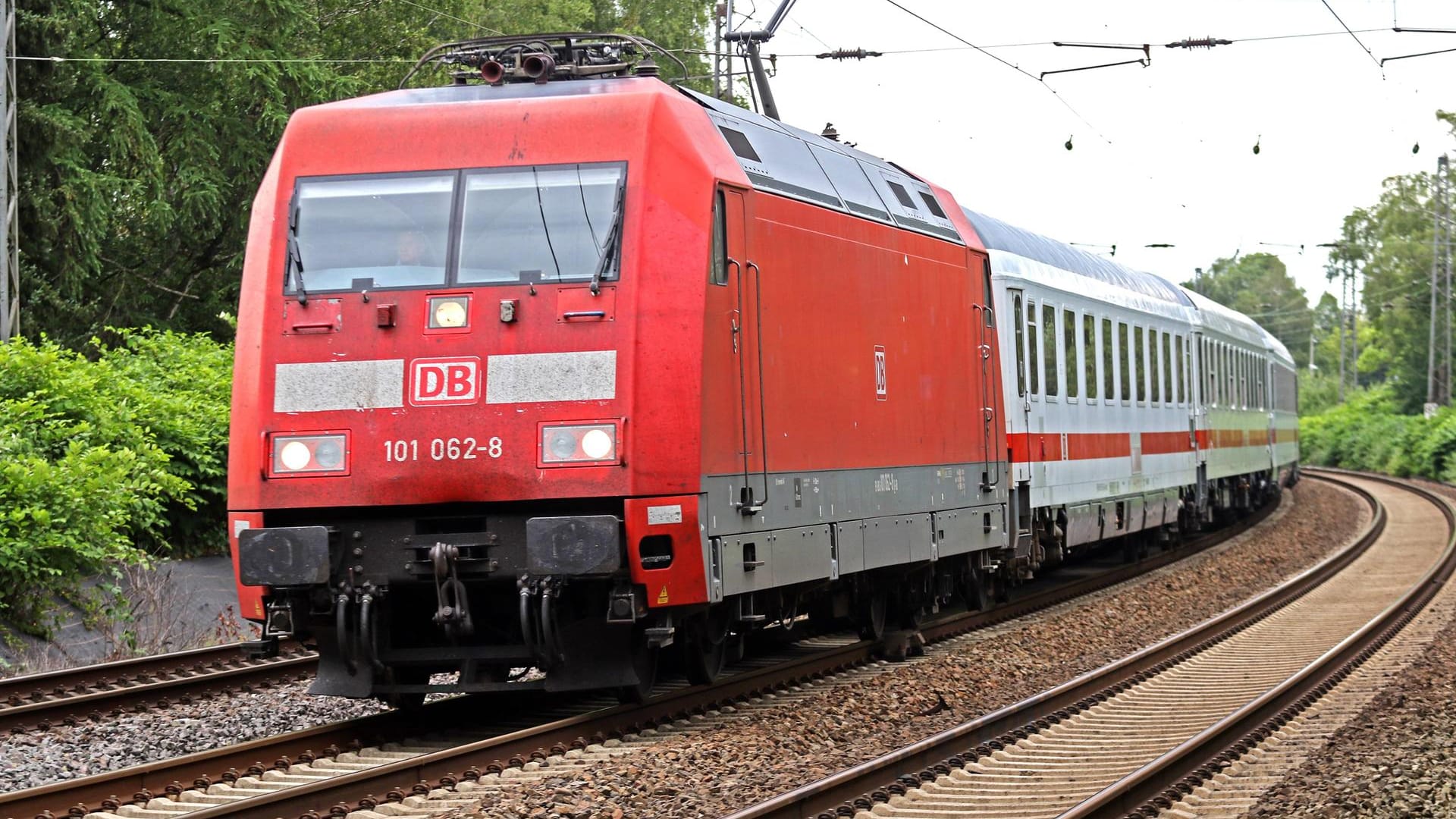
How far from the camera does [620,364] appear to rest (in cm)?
894

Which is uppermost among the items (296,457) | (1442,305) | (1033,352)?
(1442,305)

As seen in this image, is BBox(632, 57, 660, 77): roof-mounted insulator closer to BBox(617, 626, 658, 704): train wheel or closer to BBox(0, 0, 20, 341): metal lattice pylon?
BBox(617, 626, 658, 704): train wheel

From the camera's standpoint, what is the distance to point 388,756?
8789 millimetres

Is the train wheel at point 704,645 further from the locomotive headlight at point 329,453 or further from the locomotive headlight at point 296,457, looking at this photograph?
the locomotive headlight at point 296,457

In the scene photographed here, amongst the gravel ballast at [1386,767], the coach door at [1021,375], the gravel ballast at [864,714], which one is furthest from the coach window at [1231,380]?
the gravel ballast at [1386,767]

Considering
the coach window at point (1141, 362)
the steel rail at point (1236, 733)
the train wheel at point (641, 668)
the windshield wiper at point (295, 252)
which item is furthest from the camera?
the coach window at point (1141, 362)

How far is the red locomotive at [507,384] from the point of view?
896cm

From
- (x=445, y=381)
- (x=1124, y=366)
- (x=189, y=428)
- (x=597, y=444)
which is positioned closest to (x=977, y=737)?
(x=597, y=444)

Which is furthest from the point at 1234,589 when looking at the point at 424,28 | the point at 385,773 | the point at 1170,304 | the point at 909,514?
the point at 424,28

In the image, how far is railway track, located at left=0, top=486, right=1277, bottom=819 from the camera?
727 centimetres

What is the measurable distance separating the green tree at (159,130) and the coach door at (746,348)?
16250 millimetres

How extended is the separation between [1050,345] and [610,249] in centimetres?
939

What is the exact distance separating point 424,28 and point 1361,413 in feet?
164

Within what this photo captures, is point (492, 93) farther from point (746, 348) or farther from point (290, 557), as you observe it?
point (290, 557)
